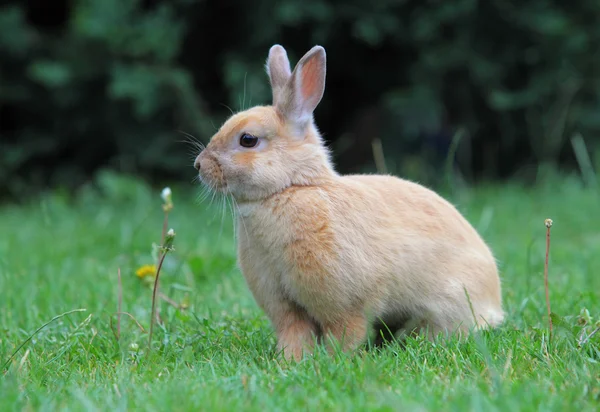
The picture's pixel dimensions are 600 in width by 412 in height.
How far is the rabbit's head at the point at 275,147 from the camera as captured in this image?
3012 millimetres

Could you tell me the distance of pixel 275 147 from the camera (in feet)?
10.1

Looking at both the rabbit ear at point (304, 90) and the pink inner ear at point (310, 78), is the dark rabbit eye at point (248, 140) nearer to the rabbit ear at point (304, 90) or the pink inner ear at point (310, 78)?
the rabbit ear at point (304, 90)

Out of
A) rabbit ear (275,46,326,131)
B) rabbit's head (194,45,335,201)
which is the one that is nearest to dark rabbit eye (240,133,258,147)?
rabbit's head (194,45,335,201)

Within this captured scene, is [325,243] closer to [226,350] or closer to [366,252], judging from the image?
[366,252]

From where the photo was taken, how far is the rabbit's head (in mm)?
3012

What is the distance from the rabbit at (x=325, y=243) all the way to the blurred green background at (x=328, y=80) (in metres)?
3.61

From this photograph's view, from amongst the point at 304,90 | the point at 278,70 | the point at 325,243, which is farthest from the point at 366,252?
the point at 278,70

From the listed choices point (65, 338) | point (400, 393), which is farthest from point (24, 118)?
point (400, 393)

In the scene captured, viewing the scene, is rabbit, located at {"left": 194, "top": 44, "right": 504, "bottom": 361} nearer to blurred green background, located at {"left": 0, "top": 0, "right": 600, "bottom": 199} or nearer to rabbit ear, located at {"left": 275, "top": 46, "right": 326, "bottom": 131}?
rabbit ear, located at {"left": 275, "top": 46, "right": 326, "bottom": 131}

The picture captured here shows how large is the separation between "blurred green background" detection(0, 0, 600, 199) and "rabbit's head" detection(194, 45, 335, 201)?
362cm

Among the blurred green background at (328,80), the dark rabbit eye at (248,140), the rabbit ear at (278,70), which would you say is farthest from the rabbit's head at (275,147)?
the blurred green background at (328,80)

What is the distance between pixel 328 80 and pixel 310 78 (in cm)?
476

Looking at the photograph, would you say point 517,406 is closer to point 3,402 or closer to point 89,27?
point 3,402

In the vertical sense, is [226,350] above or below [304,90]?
below
